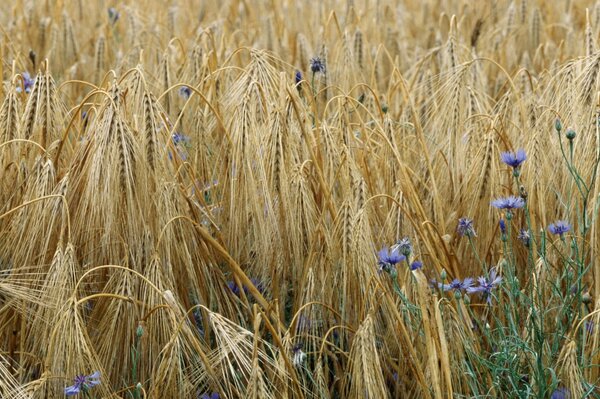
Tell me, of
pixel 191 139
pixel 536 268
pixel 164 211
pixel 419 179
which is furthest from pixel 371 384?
pixel 191 139

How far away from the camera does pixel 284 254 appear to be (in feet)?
7.38

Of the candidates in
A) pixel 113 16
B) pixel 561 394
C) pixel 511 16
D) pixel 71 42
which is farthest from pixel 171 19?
pixel 561 394

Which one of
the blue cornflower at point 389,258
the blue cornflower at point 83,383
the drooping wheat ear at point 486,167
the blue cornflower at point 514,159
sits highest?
the blue cornflower at point 514,159

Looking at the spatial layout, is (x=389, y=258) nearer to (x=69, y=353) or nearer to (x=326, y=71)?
(x=69, y=353)

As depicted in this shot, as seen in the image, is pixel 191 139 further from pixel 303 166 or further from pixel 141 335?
pixel 141 335

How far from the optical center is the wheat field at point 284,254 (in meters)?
1.91

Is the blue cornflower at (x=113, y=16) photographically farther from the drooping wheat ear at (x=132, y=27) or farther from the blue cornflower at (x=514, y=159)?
the blue cornflower at (x=514, y=159)

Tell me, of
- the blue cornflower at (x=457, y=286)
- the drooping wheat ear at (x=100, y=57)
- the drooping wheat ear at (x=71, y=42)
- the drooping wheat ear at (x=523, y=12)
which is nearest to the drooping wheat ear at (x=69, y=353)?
the blue cornflower at (x=457, y=286)

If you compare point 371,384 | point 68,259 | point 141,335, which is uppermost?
point 68,259

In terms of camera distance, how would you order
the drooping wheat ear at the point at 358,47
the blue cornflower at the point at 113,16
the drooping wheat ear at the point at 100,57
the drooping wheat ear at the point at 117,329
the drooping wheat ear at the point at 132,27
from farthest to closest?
the blue cornflower at the point at 113,16, the drooping wheat ear at the point at 132,27, the drooping wheat ear at the point at 100,57, the drooping wheat ear at the point at 358,47, the drooping wheat ear at the point at 117,329

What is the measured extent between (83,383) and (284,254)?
614 mm

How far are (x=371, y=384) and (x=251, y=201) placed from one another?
0.54 metres

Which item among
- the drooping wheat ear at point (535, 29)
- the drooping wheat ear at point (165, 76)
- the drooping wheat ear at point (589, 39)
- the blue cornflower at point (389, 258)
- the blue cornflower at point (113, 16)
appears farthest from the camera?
the blue cornflower at point (113, 16)

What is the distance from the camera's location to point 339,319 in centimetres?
222
